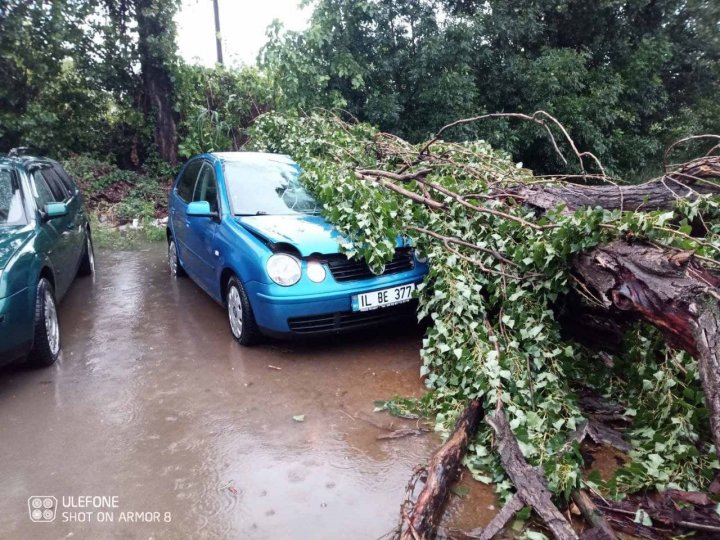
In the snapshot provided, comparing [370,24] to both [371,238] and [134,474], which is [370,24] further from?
[134,474]

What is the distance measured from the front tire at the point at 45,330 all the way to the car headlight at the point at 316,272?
2.03 m

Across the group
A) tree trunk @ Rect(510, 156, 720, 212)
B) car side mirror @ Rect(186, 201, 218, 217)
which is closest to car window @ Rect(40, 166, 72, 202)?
car side mirror @ Rect(186, 201, 218, 217)

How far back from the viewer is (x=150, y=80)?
1191 cm

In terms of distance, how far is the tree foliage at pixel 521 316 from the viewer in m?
2.77

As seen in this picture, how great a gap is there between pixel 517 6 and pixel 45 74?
1005 cm

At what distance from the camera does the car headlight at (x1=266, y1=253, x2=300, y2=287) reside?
4.02 m

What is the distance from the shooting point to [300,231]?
14.0ft

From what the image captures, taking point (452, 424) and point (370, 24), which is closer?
Answer: point (452, 424)

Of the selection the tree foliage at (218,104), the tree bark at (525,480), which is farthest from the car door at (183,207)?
the tree foliage at (218,104)

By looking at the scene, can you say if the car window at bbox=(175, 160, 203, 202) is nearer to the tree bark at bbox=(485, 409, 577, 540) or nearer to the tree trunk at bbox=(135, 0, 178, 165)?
the tree bark at bbox=(485, 409, 577, 540)

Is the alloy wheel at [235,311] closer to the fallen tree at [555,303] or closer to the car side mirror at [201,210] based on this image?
the car side mirror at [201,210]

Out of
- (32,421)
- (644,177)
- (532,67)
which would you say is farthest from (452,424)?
(644,177)

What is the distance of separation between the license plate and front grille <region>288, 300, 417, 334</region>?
6 cm

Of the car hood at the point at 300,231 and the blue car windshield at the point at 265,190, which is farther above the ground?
the blue car windshield at the point at 265,190
